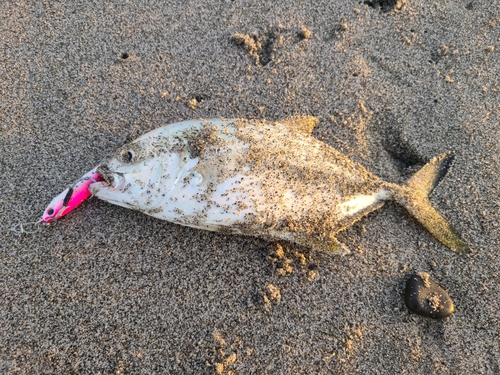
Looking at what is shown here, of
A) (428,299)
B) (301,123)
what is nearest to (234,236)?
(301,123)

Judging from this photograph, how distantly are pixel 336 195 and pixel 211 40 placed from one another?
1.98 m

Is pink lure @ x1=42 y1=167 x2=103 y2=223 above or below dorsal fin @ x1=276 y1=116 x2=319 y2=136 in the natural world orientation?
below

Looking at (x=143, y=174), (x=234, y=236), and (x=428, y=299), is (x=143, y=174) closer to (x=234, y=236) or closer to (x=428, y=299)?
(x=234, y=236)

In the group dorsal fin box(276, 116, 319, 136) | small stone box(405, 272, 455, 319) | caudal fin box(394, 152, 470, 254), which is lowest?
small stone box(405, 272, 455, 319)

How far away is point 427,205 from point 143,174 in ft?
7.24

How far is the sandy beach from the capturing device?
8.02ft

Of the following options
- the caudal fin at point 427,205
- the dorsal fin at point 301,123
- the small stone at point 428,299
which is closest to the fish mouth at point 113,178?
the dorsal fin at point 301,123

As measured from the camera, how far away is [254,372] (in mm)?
2369

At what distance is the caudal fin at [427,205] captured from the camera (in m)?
2.76

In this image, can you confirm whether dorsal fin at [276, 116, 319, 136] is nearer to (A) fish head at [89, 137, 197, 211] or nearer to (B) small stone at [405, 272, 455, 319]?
(A) fish head at [89, 137, 197, 211]

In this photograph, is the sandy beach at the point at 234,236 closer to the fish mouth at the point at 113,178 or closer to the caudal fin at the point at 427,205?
the caudal fin at the point at 427,205

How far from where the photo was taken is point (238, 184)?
2535mm

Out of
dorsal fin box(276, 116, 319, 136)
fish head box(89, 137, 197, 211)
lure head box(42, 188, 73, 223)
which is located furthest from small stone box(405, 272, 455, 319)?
lure head box(42, 188, 73, 223)

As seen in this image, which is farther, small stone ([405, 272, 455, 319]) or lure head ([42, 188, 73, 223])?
lure head ([42, 188, 73, 223])
